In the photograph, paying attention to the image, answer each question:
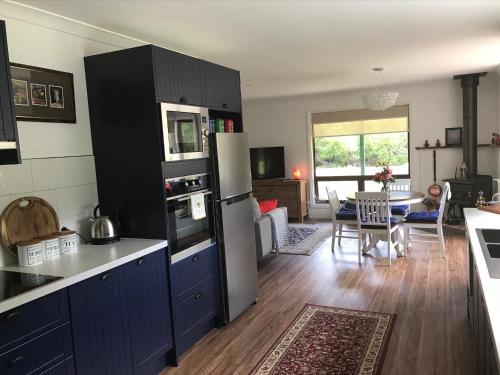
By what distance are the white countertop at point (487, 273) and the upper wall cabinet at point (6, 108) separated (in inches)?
86.2

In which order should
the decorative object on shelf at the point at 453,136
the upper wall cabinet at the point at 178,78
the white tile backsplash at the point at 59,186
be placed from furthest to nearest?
1. the decorative object on shelf at the point at 453,136
2. the upper wall cabinet at the point at 178,78
3. the white tile backsplash at the point at 59,186

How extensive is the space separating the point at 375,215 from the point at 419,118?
3.07m

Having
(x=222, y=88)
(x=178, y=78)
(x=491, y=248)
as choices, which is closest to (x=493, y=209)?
(x=491, y=248)

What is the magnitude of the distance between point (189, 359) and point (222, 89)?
2.09 m

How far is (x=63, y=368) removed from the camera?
2.01m

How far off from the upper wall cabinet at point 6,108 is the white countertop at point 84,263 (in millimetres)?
607

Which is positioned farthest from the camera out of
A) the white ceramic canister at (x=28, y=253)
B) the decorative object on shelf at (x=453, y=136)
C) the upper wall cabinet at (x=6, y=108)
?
the decorative object on shelf at (x=453, y=136)

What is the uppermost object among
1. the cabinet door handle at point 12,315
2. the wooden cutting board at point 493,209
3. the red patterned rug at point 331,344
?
the wooden cutting board at point 493,209

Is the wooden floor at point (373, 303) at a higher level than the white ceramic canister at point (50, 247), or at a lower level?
lower

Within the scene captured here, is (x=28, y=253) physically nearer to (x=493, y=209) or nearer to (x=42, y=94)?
(x=42, y=94)

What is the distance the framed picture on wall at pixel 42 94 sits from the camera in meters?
2.48

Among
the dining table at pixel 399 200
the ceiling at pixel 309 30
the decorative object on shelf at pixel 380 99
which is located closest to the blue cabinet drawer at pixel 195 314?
the ceiling at pixel 309 30

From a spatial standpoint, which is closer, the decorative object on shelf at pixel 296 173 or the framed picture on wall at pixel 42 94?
the framed picture on wall at pixel 42 94

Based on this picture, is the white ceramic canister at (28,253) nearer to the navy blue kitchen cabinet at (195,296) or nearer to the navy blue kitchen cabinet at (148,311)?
the navy blue kitchen cabinet at (148,311)
